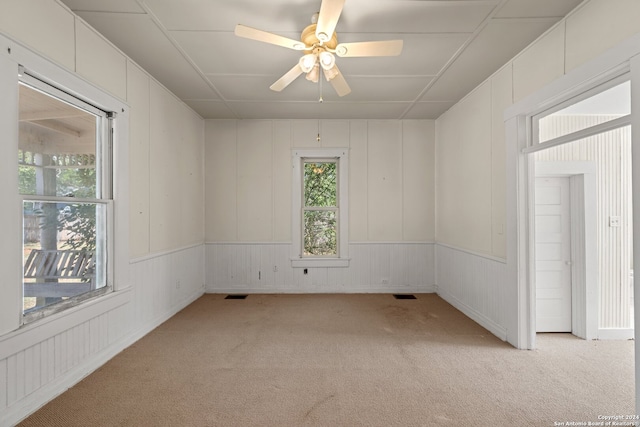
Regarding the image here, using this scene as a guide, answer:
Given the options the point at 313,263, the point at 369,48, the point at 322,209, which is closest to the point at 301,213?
the point at 322,209

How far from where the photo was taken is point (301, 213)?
535cm

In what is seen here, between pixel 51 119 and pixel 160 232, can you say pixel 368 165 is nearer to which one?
pixel 160 232

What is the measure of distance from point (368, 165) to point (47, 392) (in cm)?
461

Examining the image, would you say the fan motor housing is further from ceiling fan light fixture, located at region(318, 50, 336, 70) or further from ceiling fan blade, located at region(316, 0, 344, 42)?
ceiling fan blade, located at region(316, 0, 344, 42)

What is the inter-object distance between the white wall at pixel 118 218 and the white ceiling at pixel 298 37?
27 cm

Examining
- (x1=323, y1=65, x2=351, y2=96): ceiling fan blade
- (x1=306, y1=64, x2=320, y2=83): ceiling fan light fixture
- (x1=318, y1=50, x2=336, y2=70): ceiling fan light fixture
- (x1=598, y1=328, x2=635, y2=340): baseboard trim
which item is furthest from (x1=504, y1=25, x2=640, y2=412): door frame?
(x1=306, y1=64, x2=320, y2=83): ceiling fan light fixture

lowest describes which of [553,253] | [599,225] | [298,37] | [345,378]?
[345,378]

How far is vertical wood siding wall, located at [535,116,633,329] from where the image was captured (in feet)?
11.3

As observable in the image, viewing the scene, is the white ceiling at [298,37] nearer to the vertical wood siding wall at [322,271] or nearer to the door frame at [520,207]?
the door frame at [520,207]

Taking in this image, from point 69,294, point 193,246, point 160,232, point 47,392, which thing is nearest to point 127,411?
point 47,392

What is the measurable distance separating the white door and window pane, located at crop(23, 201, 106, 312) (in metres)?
4.49

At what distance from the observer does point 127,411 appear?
2.15 m

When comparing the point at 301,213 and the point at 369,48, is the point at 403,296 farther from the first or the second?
the point at 369,48

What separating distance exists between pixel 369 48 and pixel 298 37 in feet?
2.47
